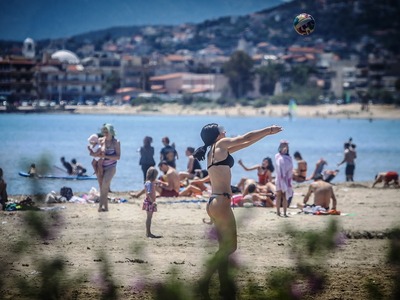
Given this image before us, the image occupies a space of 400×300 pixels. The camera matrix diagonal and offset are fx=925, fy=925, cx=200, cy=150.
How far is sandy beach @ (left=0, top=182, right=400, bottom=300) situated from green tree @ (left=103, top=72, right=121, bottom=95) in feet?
399

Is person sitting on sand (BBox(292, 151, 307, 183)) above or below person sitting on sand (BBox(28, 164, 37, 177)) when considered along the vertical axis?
below

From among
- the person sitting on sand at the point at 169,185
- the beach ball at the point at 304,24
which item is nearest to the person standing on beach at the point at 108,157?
the person sitting on sand at the point at 169,185

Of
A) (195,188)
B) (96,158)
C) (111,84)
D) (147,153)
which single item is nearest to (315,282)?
(96,158)

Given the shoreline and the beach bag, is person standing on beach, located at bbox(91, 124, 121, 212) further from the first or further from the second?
the shoreline

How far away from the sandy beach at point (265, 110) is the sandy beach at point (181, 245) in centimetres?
9916

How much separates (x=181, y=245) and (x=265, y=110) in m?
114

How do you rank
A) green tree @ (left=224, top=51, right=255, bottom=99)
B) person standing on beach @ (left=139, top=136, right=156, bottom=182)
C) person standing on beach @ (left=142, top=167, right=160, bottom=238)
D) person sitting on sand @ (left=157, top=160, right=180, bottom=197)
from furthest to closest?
green tree @ (left=224, top=51, right=255, bottom=99), person standing on beach @ (left=139, top=136, right=156, bottom=182), person sitting on sand @ (left=157, top=160, right=180, bottom=197), person standing on beach @ (left=142, top=167, right=160, bottom=238)

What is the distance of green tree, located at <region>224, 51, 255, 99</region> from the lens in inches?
5605

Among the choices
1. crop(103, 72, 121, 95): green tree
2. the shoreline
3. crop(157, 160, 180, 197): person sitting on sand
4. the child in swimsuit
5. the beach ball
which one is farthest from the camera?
crop(103, 72, 121, 95): green tree

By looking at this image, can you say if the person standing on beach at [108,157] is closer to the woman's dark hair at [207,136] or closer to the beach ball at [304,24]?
the beach ball at [304,24]

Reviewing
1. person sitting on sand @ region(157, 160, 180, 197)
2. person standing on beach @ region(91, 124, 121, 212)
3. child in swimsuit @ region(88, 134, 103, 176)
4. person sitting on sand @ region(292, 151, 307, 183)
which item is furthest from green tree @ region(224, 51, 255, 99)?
person standing on beach @ region(91, 124, 121, 212)

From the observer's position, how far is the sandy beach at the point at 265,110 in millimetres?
115312

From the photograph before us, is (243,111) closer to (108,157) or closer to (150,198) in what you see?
(108,157)

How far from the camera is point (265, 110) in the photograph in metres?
124
